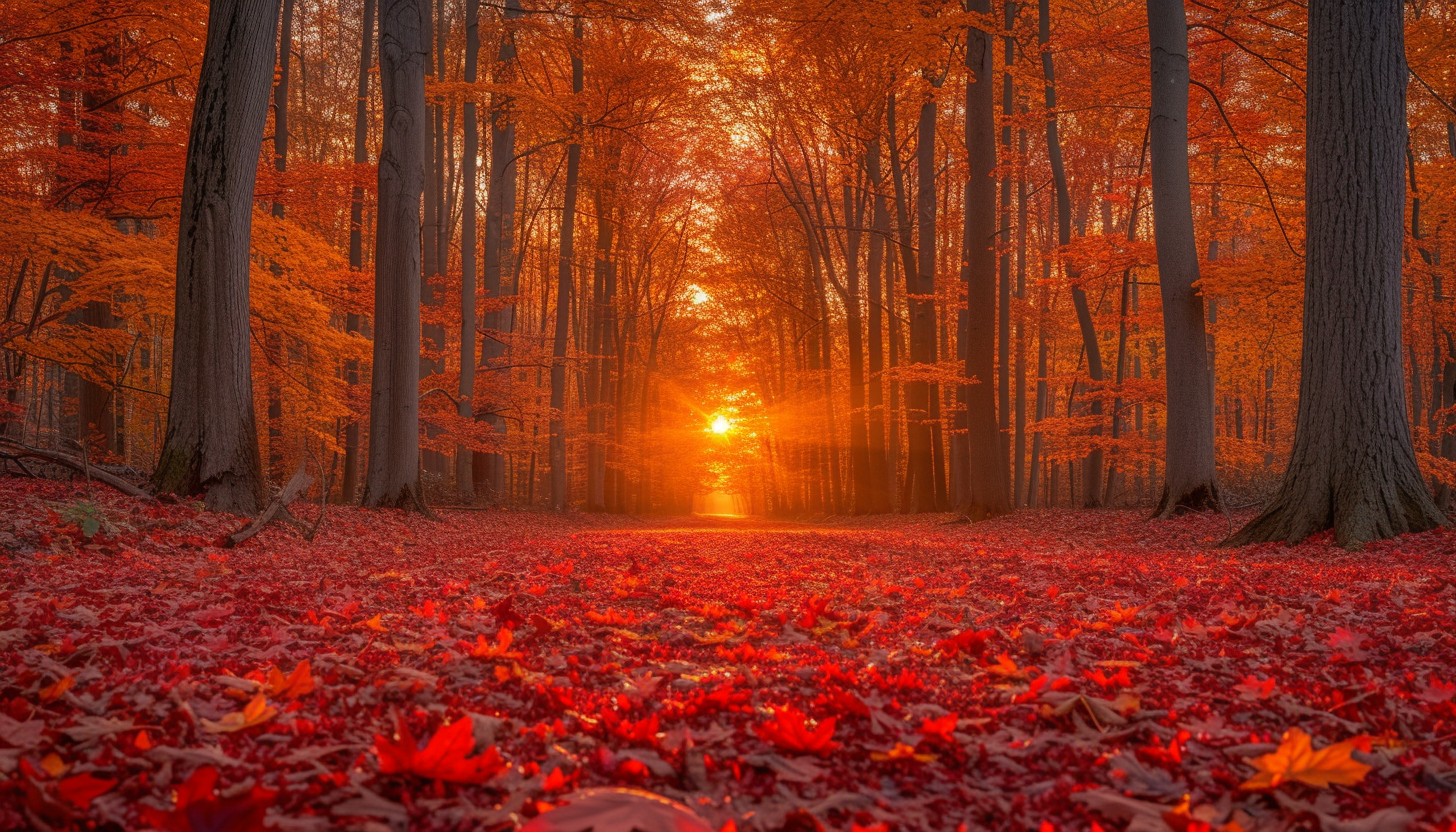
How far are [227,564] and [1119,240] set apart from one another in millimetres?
13283

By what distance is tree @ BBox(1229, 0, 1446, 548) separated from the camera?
5.96 metres

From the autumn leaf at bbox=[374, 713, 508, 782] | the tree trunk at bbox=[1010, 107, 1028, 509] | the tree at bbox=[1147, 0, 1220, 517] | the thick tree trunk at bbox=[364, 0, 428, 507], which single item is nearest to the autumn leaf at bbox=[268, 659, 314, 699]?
the autumn leaf at bbox=[374, 713, 508, 782]

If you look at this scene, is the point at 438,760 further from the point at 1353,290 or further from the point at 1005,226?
the point at 1005,226

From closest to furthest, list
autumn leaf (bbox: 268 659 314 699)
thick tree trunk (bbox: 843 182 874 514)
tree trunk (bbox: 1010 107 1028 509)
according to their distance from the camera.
Result: autumn leaf (bbox: 268 659 314 699), thick tree trunk (bbox: 843 182 874 514), tree trunk (bbox: 1010 107 1028 509)

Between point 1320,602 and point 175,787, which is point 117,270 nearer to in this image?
point 175,787

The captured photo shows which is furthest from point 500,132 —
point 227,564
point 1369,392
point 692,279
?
point 1369,392

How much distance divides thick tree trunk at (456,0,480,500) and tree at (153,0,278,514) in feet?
27.6

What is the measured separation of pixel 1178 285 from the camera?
9.08 metres

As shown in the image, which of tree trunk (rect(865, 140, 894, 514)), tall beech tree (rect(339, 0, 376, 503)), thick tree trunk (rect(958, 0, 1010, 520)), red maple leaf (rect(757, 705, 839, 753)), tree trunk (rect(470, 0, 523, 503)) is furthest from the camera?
tree trunk (rect(865, 140, 894, 514))

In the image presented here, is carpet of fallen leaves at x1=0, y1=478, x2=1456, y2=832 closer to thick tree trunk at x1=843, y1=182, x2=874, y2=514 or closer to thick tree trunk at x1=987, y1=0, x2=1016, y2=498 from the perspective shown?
thick tree trunk at x1=987, y1=0, x2=1016, y2=498

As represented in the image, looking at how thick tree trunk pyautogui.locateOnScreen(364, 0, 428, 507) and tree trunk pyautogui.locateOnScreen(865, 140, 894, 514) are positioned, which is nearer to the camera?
thick tree trunk pyautogui.locateOnScreen(364, 0, 428, 507)

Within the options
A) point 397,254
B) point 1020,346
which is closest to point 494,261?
point 397,254

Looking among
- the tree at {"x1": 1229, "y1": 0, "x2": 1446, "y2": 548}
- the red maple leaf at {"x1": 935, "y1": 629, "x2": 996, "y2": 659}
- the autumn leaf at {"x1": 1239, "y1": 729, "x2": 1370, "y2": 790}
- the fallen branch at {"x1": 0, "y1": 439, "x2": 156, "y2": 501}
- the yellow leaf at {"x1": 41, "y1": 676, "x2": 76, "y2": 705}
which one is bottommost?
the red maple leaf at {"x1": 935, "y1": 629, "x2": 996, "y2": 659}

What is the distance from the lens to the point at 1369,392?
6.01 m
